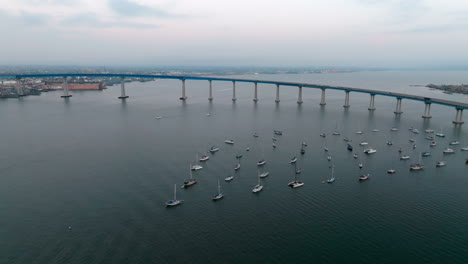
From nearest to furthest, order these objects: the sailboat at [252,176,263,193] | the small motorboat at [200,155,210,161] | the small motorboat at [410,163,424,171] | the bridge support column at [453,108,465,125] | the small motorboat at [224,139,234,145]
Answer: the sailboat at [252,176,263,193] → the small motorboat at [410,163,424,171] → the small motorboat at [200,155,210,161] → the small motorboat at [224,139,234,145] → the bridge support column at [453,108,465,125]

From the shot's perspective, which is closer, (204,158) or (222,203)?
(222,203)

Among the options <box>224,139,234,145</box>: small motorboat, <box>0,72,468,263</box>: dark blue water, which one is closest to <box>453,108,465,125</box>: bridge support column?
<box>0,72,468,263</box>: dark blue water

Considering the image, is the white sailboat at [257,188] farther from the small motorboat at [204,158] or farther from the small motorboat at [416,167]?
the small motorboat at [416,167]

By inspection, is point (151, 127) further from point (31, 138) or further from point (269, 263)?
point (269, 263)

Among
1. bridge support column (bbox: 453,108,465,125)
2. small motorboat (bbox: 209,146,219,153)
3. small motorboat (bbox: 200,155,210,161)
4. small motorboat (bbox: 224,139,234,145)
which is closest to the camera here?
small motorboat (bbox: 200,155,210,161)

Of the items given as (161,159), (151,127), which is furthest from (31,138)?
(161,159)

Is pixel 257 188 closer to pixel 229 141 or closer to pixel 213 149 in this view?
pixel 213 149

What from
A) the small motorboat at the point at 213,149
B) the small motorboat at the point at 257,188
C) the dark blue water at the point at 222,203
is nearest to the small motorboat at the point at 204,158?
the dark blue water at the point at 222,203

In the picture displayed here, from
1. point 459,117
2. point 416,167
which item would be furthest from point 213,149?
point 459,117

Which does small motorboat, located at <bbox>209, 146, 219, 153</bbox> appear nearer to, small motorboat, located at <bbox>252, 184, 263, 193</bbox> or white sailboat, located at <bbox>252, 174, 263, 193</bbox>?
white sailboat, located at <bbox>252, 174, 263, 193</bbox>
